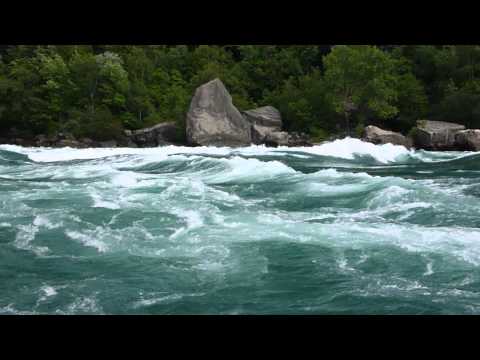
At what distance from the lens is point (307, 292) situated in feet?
24.4

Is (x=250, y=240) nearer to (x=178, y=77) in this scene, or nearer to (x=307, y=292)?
(x=307, y=292)

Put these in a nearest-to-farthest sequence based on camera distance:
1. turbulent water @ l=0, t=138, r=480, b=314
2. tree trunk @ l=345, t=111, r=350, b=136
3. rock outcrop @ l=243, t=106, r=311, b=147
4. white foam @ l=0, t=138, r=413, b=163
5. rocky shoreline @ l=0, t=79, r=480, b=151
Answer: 1. turbulent water @ l=0, t=138, r=480, b=314
2. white foam @ l=0, t=138, r=413, b=163
3. rocky shoreline @ l=0, t=79, r=480, b=151
4. rock outcrop @ l=243, t=106, r=311, b=147
5. tree trunk @ l=345, t=111, r=350, b=136

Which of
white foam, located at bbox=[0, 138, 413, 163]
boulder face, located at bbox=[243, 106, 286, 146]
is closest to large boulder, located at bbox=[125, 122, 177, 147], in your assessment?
boulder face, located at bbox=[243, 106, 286, 146]

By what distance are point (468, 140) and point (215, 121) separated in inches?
631

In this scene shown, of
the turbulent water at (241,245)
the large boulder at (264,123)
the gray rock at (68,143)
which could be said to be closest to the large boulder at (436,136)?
the large boulder at (264,123)

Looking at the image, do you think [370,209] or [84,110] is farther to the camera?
[84,110]

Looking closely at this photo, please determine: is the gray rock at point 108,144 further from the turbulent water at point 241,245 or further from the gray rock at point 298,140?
the turbulent water at point 241,245

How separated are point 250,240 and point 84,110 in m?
35.5

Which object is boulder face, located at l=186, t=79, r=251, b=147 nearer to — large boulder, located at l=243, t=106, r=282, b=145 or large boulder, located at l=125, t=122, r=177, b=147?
large boulder, located at l=243, t=106, r=282, b=145

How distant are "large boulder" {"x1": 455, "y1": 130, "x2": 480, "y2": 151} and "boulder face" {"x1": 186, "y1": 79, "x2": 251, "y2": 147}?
42.9ft

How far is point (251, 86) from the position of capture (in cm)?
4603

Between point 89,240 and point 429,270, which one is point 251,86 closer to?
point 89,240

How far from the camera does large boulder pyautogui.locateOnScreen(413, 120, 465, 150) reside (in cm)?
3008
